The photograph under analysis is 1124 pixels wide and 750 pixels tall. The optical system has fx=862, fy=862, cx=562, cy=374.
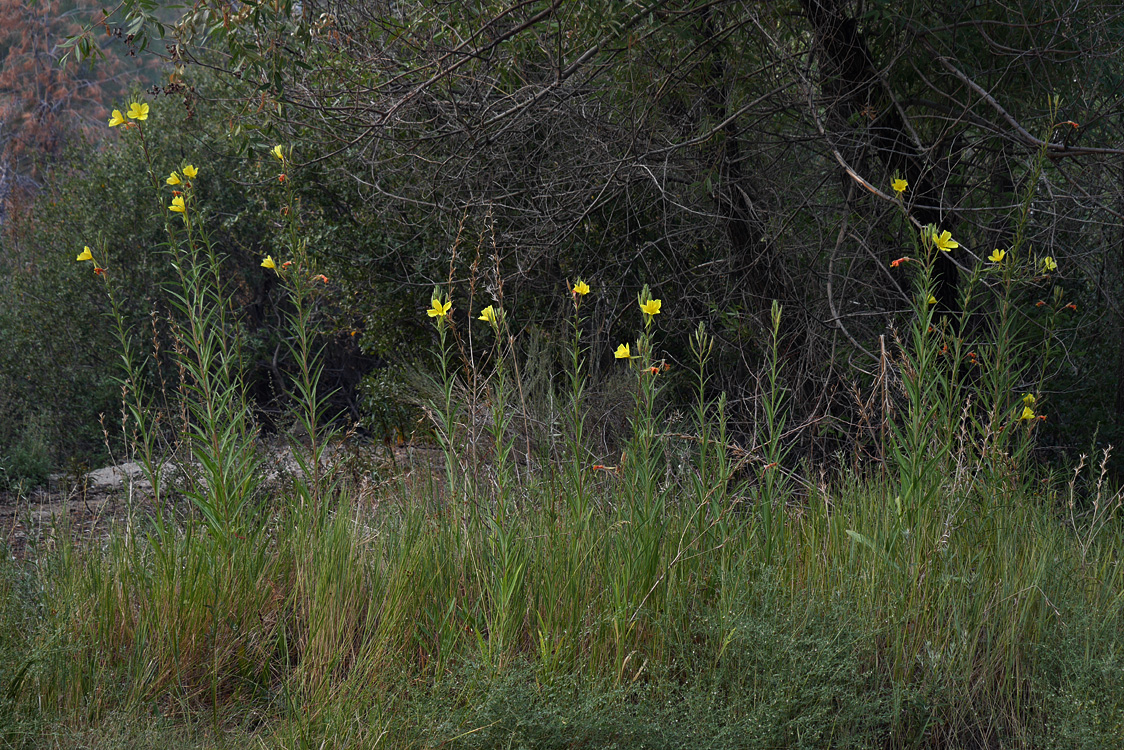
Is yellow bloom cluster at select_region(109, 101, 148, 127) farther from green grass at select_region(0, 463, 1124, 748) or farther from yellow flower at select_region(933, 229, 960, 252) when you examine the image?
yellow flower at select_region(933, 229, 960, 252)

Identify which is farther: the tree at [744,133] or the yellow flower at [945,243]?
the tree at [744,133]

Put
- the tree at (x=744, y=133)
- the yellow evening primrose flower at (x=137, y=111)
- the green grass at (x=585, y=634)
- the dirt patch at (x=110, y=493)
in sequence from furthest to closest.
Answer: the tree at (x=744, y=133) < the dirt patch at (x=110, y=493) < the yellow evening primrose flower at (x=137, y=111) < the green grass at (x=585, y=634)

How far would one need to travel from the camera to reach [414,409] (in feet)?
22.9

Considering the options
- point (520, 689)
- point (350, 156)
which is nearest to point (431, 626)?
point (520, 689)

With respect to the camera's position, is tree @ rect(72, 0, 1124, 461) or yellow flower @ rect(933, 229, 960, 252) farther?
tree @ rect(72, 0, 1124, 461)

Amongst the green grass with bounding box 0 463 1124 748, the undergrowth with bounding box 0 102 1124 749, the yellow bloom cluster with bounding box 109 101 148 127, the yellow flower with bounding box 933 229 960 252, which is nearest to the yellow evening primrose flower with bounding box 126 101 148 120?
the yellow bloom cluster with bounding box 109 101 148 127

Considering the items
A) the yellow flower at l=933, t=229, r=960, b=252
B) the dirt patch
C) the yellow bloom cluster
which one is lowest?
the dirt patch

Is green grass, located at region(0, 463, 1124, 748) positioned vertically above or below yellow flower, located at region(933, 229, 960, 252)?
below

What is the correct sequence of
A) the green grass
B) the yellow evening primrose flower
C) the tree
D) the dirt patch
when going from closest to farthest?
the green grass → the yellow evening primrose flower → the dirt patch → the tree

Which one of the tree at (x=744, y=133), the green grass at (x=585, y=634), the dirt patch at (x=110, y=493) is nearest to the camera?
the green grass at (x=585, y=634)

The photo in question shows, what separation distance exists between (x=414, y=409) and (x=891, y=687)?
16.5 feet

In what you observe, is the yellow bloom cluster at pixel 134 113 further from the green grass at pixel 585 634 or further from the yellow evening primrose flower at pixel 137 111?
the green grass at pixel 585 634

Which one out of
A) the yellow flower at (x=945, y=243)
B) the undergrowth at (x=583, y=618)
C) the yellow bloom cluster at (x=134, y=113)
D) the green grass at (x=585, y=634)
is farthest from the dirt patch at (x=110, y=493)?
the yellow flower at (x=945, y=243)

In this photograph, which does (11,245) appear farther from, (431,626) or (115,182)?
(431,626)
